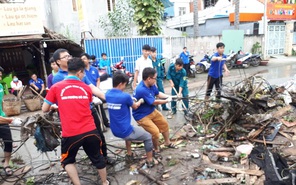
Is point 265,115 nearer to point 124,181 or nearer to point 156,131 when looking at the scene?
point 156,131

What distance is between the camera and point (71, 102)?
2875 mm

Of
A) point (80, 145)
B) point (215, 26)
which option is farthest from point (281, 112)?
point (215, 26)

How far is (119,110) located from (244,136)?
256 cm

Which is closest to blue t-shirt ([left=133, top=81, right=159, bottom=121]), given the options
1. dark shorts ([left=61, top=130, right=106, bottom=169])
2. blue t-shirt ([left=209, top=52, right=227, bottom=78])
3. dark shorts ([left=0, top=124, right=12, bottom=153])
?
dark shorts ([left=61, top=130, right=106, bottom=169])

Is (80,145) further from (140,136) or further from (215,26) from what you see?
(215,26)

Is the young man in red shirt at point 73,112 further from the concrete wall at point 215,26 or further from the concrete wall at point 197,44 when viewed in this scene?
the concrete wall at point 215,26

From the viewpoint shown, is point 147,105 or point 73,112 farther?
point 147,105

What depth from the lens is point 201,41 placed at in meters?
15.5

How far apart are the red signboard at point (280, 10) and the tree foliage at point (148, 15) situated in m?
10.8

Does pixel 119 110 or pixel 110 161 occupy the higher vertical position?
pixel 119 110

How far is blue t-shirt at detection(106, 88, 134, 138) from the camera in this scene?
3.50 metres

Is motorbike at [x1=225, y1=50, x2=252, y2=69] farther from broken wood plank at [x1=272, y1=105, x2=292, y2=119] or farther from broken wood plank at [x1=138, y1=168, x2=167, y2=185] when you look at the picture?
broken wood plank at [x1=138, y1=168, x2=167, y2=185]

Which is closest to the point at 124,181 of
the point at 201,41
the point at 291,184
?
the point at 291,184

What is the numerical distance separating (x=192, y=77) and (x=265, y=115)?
806cm
